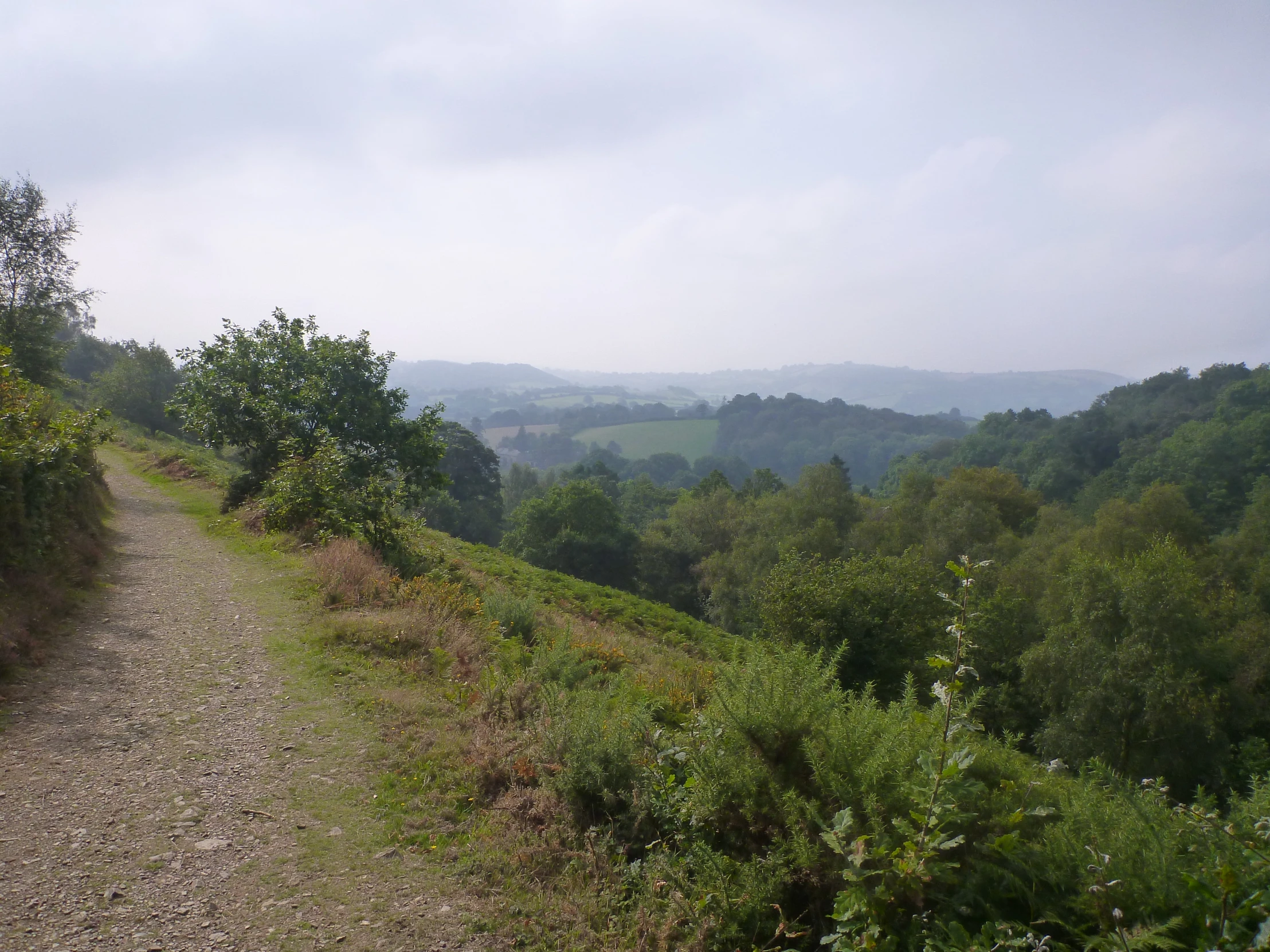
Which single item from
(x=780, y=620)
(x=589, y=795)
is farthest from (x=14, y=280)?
(x=589, y=795)

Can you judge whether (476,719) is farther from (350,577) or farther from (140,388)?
(140,388)

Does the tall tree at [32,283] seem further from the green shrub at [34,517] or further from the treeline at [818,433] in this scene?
the treeline at [818,433]

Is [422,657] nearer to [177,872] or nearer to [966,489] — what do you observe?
[177,872]

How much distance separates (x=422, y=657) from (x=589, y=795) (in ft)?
11.7

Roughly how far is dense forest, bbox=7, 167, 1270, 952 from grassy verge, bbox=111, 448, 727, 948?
0.09 meters

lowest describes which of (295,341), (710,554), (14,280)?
(710,554)

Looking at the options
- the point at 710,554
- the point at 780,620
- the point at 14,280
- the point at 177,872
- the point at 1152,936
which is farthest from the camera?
the point at 710,554

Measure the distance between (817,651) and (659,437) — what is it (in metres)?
163

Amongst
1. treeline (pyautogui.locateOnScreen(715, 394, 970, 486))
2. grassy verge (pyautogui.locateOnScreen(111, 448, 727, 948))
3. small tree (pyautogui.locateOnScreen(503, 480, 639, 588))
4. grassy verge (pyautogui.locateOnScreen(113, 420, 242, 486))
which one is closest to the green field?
treeline (pyautogui.locateOnScreen(715, 394, 970, 486))

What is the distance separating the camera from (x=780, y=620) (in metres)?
17.3

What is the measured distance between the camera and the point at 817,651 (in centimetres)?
521

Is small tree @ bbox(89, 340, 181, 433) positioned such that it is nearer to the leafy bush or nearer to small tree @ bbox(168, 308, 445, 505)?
small tree @ bbox(168, 308, 445, 505)

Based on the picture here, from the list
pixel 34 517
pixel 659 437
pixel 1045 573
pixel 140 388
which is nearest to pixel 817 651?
pixel 34 517

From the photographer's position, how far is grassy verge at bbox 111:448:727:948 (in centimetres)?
439
